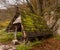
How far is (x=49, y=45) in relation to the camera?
1574 cm

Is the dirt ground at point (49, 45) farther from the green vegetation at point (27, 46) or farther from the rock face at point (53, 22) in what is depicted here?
the rock face at point (53, 22)

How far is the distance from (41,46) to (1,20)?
1028 inches

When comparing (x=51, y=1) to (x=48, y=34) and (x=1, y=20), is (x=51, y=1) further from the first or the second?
(x=1, y=20)

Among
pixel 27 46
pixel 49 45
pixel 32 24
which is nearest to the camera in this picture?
pixel 27 46


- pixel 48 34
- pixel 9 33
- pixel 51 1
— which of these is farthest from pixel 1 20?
pixel 48 34

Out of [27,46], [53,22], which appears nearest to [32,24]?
[27,46]

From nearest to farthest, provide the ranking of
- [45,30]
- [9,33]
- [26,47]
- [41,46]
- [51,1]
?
[26,47]
[41,46]
[45,30]
[51,1]
[9,33]

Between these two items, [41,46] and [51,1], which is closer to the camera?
[41,46]

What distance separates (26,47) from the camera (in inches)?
571

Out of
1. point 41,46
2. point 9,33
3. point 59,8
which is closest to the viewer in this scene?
point 41,46

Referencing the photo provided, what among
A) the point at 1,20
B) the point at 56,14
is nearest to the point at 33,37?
the point at 56,14

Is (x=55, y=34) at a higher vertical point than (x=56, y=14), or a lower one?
lower

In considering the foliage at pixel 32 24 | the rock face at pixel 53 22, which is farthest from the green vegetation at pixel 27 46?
the rock face at pixel 53 22

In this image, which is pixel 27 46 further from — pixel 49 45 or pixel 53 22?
pixel 53 22
